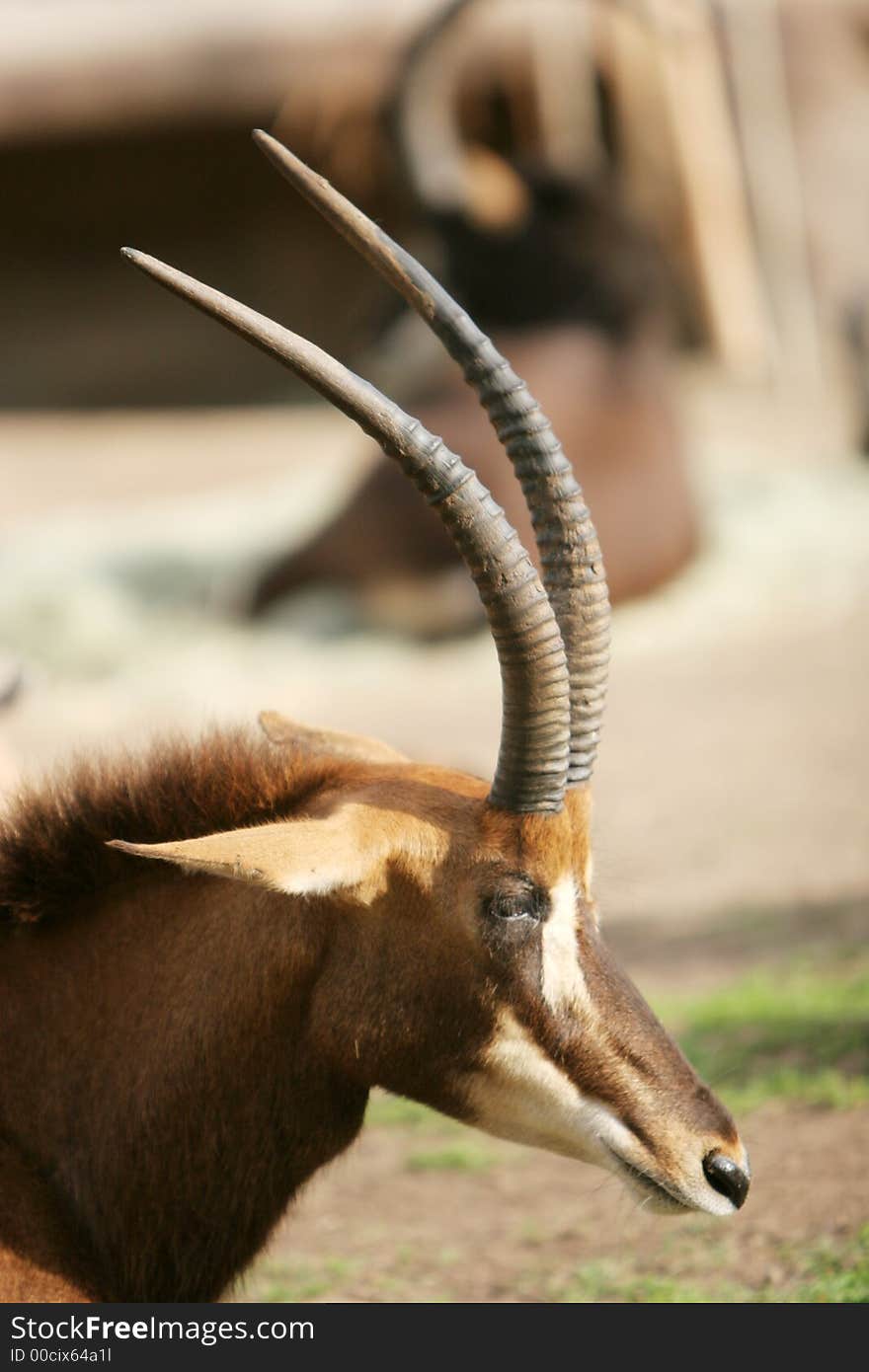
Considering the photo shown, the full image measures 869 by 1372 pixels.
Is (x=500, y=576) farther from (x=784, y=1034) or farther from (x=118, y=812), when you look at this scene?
(x=784, y=1034)

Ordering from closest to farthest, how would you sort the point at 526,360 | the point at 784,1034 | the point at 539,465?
the point at 539,465
the point at 784,1034
the point at 526,360

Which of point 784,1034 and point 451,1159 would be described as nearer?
point 451,1159

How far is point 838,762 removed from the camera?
342 inches

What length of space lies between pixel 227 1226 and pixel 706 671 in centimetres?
736

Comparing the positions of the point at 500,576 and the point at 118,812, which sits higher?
the point at 500,576

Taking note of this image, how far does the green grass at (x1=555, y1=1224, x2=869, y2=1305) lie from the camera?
157 inches

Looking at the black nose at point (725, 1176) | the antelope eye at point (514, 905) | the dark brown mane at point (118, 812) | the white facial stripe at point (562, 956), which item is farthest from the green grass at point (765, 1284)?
the dark brown mane at point (118, 812)

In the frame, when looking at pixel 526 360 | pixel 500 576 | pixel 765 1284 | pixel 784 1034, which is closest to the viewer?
pixel 500 576

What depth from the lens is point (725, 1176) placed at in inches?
126

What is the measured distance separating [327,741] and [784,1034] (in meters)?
2.60

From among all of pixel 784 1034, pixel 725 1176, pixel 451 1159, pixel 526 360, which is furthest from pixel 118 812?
pixel 526 360

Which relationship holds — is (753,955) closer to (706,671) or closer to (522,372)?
(706,671)

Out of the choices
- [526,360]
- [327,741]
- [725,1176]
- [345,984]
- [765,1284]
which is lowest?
[765,1284]

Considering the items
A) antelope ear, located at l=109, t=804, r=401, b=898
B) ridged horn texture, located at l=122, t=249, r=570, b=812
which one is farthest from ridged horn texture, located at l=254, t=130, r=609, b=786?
antelope ear, located at l=109, t=804, r=401, b=898
